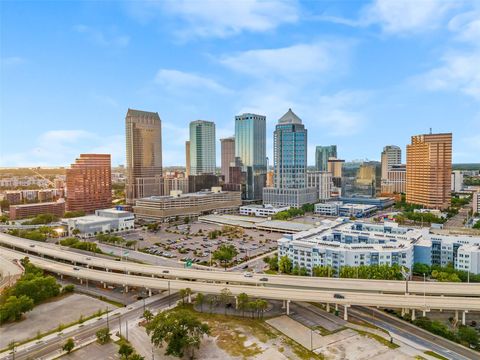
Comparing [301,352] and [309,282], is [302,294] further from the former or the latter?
[301,352]

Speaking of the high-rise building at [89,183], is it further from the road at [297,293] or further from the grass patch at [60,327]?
the grass patch at [60,327]

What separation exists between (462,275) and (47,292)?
54.2 meters

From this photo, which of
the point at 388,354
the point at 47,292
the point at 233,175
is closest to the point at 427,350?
the point at 388,354

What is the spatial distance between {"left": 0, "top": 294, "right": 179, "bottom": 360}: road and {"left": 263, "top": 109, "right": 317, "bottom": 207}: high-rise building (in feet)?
280

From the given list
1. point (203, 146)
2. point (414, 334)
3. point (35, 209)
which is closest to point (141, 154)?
point (35, 209)

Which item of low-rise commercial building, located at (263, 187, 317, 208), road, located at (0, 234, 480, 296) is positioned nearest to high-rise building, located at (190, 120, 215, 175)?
low-rise commercial building, located at (263, 187, 317, 208)

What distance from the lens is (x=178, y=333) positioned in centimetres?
2917

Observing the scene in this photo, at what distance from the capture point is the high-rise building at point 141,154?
13688 centimetres

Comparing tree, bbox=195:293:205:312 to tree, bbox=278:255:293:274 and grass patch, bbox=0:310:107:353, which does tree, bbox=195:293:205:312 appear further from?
tree, bbox=278:255:293:274

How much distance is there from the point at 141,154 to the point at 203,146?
5967cm

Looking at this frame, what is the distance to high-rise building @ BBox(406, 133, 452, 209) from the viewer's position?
104 meters

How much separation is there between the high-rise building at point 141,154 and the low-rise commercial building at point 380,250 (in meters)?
94.3

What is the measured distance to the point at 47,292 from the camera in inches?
1692

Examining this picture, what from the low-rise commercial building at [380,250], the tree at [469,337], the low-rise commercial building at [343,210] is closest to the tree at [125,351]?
the low-rise commercial building at [380,250]
